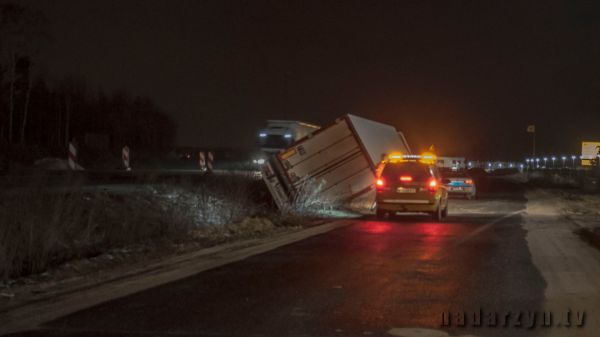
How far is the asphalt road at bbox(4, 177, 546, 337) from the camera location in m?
7.49

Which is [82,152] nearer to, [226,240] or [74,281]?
[226,240]

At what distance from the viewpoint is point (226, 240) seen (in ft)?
49.6

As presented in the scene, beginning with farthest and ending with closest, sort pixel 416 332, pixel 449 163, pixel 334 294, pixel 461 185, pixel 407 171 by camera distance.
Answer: pixel 449 163, pixel 461 185, pixel 407 171, pixel 334 294, pixel 416 332

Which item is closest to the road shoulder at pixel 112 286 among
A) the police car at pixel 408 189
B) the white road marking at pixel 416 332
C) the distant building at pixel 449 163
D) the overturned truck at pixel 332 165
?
the white road marking at pixel 416 332

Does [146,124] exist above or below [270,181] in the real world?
above

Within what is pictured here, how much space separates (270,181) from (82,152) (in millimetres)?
32003

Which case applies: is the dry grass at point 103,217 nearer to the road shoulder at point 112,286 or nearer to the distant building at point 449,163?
the road shoulder at point 112,286

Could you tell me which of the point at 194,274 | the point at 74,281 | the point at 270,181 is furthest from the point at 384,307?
the point at 270,181

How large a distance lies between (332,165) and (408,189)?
3.73m

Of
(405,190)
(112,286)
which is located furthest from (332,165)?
(112,286)

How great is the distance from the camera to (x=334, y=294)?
9.23m

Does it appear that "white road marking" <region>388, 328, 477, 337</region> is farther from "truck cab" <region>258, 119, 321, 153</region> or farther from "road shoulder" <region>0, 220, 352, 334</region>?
A: "truck cab" <region>258, 119, 321, 153</region>

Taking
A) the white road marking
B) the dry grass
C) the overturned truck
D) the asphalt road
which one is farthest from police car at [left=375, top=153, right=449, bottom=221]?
the white road marking

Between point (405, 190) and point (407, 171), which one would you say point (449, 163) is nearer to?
point (407, 171)
